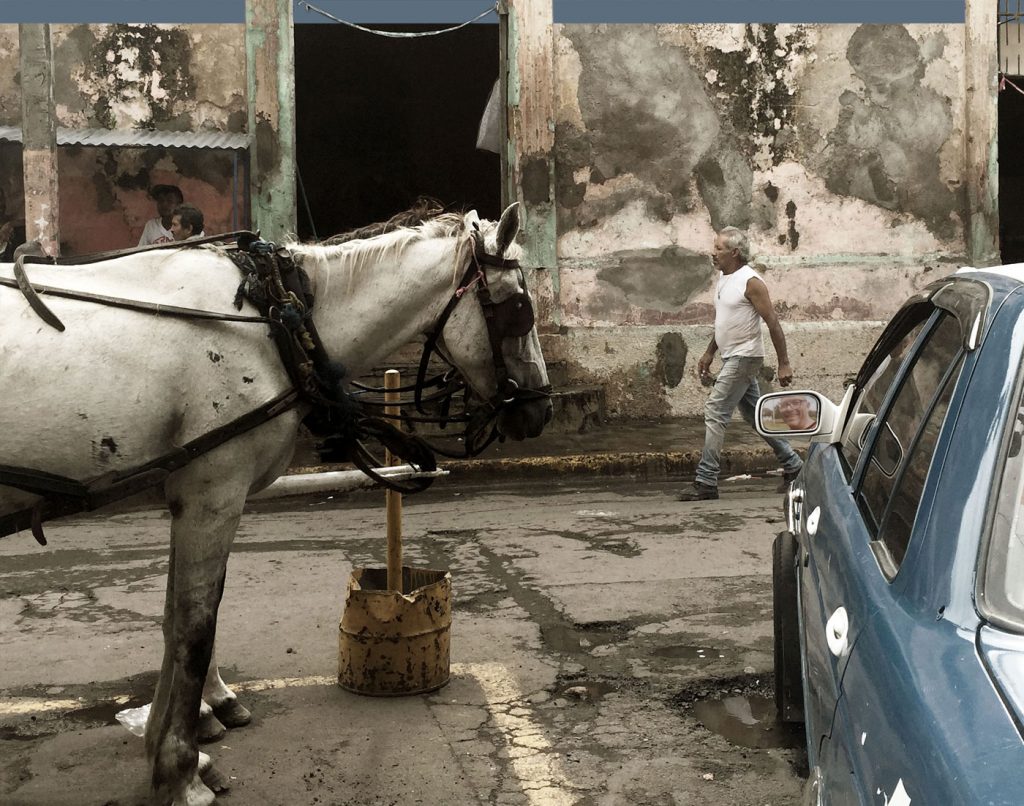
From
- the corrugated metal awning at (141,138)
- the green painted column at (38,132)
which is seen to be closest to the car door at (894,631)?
the corrugated metal awning at (141,138)

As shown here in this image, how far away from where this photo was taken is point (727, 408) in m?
8.95

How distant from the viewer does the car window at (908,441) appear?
2398 millimetres

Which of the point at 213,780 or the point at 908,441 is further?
the point at 213,780

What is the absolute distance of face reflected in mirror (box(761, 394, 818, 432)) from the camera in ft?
12.9

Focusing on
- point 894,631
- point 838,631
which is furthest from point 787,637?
point 894,631

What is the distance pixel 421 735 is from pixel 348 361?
136 cm

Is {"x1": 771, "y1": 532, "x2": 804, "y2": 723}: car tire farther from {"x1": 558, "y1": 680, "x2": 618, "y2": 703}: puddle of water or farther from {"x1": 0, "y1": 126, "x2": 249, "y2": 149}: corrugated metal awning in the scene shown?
{"x1": 0, "y1": 126, "x2": 249, "y2": 149}: corrugated metal awning

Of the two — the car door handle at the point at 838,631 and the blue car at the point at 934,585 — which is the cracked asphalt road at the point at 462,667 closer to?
the blue car at the point at 934,585

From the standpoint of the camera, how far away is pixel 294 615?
20.0 feet

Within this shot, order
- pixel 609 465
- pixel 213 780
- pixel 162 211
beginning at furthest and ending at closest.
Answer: pixel 162 211, pixel 609 465, pixel 213 780

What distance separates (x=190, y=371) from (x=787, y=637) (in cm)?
212

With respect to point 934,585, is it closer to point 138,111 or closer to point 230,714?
point 230,714

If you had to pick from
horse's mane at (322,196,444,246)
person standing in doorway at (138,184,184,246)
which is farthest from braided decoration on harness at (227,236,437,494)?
person standing in doorway at (138,184,184,246)

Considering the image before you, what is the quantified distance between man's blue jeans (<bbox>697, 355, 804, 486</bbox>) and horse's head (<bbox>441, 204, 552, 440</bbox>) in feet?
14.6
